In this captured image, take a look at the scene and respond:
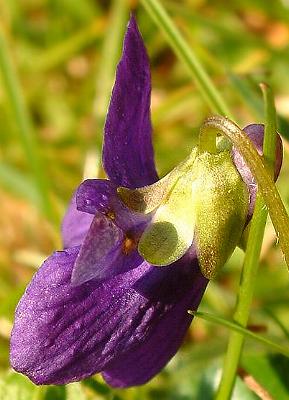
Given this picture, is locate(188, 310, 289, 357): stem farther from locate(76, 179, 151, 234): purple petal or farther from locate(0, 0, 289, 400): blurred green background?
locate(0, 0, 289, 400): blurred green background

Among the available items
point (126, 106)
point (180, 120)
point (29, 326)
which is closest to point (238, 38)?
point (180, 120)

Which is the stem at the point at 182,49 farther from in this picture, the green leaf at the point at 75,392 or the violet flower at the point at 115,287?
the green leaf at the point at 75,392

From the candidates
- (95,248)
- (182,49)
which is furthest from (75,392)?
(182,49)

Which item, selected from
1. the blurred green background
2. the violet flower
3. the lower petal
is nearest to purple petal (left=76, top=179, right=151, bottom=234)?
the violet flower

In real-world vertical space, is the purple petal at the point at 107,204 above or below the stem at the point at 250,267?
above

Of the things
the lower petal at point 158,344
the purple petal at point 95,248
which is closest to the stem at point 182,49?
the lower petal at point 158,344

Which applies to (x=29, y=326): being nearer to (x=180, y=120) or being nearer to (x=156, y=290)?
(x=156, y=290)
